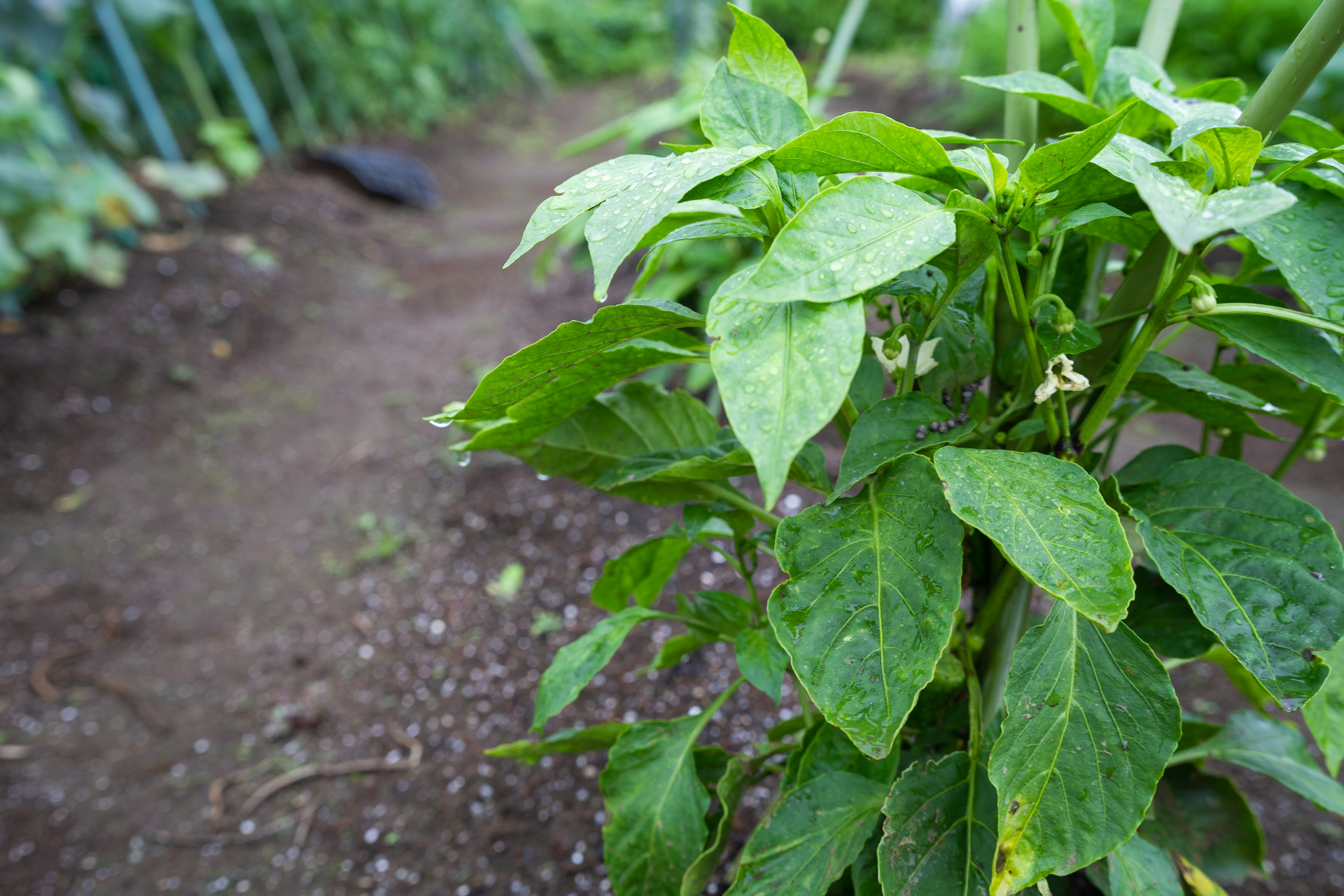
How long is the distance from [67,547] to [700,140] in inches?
98.4

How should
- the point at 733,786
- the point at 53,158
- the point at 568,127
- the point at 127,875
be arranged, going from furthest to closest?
the point at 568,127 < the point at 53,158 < the point at 127,875 < the point at 733,786

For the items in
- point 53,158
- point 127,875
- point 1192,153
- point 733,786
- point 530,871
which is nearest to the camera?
point 1192,153

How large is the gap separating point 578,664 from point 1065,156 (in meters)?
0.77

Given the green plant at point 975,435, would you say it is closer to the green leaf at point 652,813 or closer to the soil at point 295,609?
the green leaf at point 652,813

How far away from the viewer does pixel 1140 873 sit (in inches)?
30.5

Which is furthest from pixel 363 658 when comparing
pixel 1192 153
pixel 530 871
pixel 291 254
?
pixel 291 254

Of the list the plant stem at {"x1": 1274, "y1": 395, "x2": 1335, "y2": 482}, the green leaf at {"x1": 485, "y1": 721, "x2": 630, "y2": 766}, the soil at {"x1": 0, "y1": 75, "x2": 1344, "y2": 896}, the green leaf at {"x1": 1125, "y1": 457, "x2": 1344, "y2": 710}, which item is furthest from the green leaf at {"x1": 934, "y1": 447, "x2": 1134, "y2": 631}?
the soil at {"x1": 0, "y1": 75, "x2": 1344, "y2": 896}

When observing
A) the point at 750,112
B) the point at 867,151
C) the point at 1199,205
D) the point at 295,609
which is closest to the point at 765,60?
the point at 750,112

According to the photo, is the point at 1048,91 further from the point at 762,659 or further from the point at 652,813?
the point at 652,813

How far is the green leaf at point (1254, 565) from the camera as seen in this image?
1.94 feet

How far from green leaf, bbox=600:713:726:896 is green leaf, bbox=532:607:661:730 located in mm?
31

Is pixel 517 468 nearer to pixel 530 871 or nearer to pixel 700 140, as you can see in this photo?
pixel 700 140

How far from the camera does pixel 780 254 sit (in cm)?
52

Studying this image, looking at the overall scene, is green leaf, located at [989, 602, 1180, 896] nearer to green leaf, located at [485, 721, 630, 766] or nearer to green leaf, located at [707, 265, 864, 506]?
green leaf, located at [707, 265, 864, 506]
